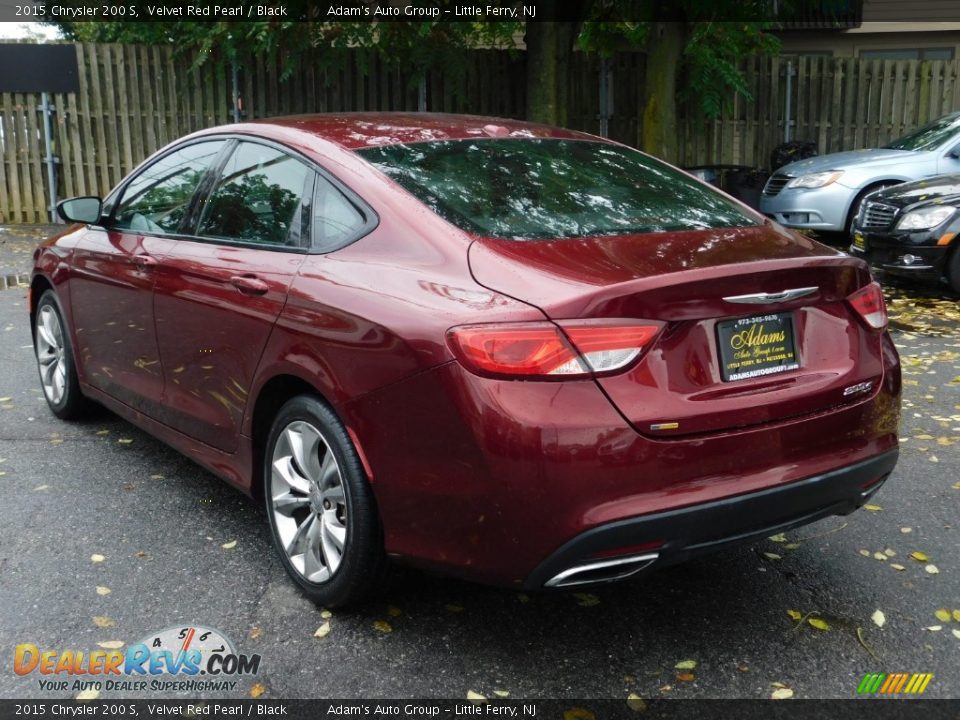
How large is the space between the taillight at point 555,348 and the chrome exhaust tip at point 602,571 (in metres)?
0.51

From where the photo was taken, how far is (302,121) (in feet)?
13.2

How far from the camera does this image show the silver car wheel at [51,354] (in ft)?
17.7

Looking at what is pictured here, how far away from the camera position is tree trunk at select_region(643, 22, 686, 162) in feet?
44.7

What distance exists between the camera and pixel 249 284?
11.6ft

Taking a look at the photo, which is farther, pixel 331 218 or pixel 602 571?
pixel 331 218

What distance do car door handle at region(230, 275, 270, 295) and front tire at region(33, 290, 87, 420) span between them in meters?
2.01

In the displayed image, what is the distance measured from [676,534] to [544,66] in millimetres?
11301

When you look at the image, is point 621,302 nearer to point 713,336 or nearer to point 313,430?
point 713,336

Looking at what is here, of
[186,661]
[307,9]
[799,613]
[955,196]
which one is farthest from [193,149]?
[307,9]

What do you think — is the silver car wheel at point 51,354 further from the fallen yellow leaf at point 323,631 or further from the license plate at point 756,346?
the license plate at point 756,346

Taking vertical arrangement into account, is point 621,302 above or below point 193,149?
below

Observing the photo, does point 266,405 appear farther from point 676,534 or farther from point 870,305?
point 870,305

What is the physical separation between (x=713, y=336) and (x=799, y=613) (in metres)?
1.18

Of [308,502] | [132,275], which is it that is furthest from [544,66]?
[308,502]
